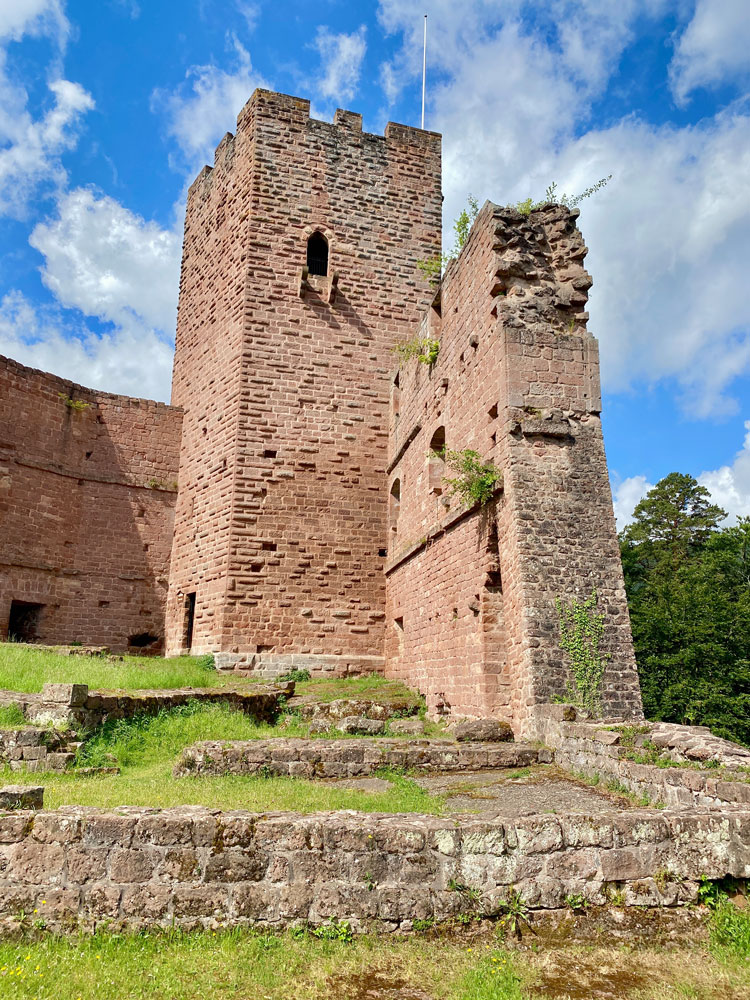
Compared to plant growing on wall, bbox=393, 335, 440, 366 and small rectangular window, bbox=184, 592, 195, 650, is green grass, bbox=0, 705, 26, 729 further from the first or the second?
plant growing on wall, bbox=393, 335, 440, 366

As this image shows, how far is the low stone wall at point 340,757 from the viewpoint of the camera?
7023 mm

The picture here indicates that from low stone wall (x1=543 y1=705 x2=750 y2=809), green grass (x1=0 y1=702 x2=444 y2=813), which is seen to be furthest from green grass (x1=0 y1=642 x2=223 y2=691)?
low stone wall (x1=543 y1=705 x2=750 y2=809)

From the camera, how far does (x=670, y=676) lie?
2516 centimetres

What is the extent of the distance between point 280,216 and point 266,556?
24.5 ft

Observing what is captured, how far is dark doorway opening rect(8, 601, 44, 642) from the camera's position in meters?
15.8

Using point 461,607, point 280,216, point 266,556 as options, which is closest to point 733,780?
point 461,607

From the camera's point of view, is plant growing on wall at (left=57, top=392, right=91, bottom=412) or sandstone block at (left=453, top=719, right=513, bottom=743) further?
plant growing on wall at (left=57, top=392, right=91, bottom=412)

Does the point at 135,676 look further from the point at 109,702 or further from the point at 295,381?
the point at 295,381

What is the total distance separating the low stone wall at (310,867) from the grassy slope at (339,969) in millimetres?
125

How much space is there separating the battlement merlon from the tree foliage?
57.4 ft

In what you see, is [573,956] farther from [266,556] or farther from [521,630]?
[266,556]

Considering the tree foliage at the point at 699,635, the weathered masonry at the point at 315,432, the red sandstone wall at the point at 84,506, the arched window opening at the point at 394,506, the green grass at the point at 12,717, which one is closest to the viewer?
the green grass at the point at 12,717

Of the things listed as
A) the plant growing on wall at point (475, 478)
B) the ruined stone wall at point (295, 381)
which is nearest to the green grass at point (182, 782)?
the plant growing on wall at point (475, 478)

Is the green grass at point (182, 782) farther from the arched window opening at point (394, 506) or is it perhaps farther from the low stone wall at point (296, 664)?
the arched window opening at point (394, 506)
